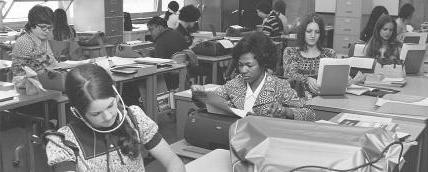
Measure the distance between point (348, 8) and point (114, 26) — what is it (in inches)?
166

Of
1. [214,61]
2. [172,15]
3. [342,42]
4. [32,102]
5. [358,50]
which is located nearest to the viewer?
[32,102]

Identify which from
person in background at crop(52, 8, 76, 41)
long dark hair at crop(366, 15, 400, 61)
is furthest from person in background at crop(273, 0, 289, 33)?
long dark hair at crop(366, 15, 400, 61)

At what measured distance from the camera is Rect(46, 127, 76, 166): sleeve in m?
1.55

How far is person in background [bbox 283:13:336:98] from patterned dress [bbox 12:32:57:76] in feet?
6.23

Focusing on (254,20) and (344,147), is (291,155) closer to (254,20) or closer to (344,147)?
(344,147)

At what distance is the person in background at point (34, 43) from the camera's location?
12.4 feet

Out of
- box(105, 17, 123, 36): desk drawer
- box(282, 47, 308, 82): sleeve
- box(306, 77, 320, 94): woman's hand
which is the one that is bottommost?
box(306, 77, 320, 94): woman's hand

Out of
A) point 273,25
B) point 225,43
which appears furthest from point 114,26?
point 225,43

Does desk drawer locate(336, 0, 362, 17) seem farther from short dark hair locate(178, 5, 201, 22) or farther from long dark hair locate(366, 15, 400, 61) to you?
long dark hair locate(366, 15, 400, 61)

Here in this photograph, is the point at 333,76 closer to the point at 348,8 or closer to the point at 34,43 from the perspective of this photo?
the point at 34,43

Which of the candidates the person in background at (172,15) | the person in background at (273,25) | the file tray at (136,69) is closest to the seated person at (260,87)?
the file tray at (136,69)

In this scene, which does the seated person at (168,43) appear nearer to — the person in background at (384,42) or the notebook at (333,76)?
the person in background at (384,42)

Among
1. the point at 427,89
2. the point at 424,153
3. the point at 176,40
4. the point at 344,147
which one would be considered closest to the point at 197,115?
the point at 344,147

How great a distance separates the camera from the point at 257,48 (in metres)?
2.52
